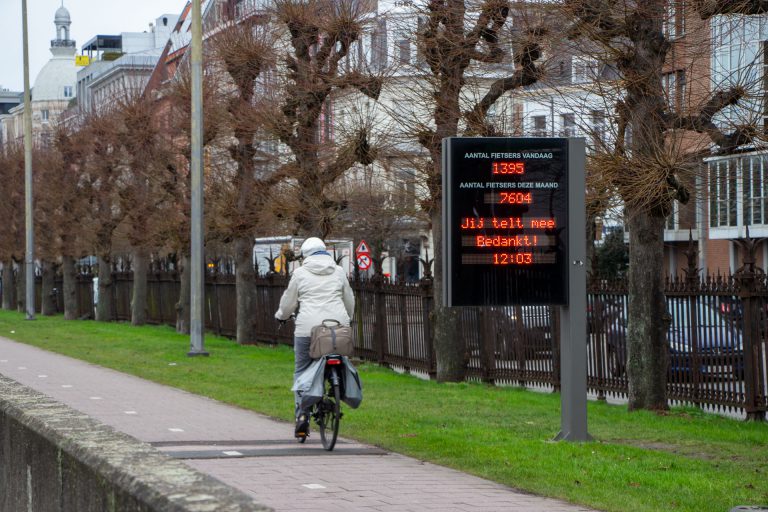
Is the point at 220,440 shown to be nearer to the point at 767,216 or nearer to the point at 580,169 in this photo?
the point at 580,169

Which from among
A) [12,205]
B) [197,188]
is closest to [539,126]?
[197,188]

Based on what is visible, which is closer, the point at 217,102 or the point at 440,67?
the point at 440,67

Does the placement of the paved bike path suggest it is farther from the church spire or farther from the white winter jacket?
the church spire

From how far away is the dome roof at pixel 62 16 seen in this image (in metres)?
165

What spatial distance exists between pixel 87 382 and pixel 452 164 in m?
10.2

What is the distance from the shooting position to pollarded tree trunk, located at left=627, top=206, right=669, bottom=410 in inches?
657

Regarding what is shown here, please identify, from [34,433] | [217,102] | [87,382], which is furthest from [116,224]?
[34,433]

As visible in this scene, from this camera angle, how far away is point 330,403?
41.4 ft

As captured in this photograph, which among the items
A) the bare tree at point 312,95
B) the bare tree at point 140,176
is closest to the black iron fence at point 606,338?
the bare tree at point 312,95

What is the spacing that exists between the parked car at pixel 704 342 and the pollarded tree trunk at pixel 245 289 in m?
18.4

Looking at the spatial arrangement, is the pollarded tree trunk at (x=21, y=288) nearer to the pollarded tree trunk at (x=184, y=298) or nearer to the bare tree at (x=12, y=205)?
the bare tree at (x=12, y=205)

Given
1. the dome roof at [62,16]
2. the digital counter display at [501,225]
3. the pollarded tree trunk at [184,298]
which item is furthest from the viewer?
the dome roof at [62,16]

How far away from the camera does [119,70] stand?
12050 centimetres

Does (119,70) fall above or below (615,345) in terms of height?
above
